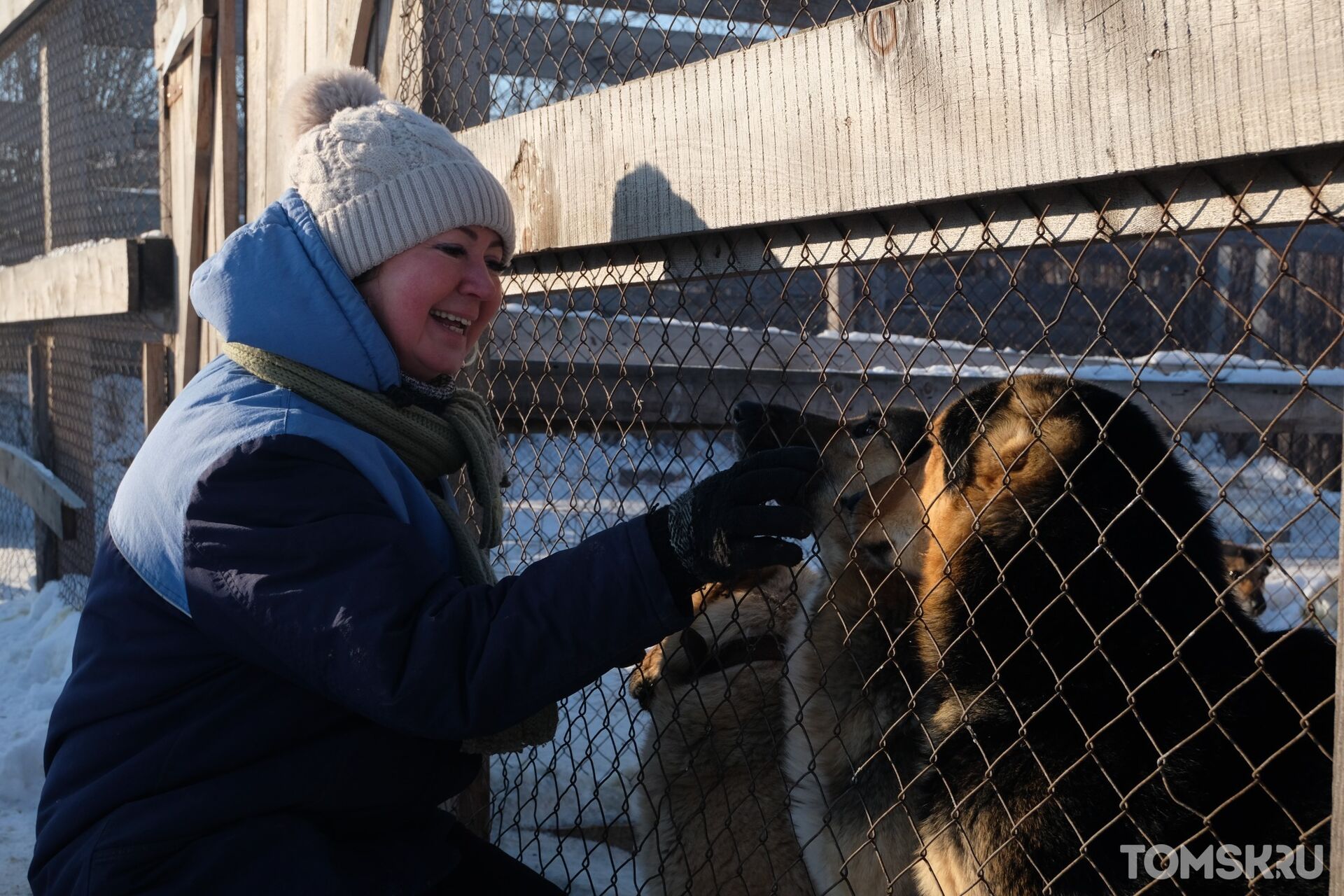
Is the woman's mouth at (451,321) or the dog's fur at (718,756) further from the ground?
the woman's mouth at (451,321)

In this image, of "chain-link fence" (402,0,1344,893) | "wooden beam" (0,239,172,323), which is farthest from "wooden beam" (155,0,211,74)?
"chain-link fence" (402,0,1344,893)

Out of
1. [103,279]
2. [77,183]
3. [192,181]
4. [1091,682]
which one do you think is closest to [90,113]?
[77,183]

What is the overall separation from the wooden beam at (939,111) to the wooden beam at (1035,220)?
Result: 7 cm

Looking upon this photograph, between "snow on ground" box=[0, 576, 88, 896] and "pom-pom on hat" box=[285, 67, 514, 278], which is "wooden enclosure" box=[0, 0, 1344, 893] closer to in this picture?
"pom-pom on hat" box=[285, 67, 514, 278]

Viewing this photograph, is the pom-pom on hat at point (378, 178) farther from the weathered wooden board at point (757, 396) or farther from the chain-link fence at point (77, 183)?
the chain-link fence at point (77, 183)

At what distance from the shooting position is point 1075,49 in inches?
64.5

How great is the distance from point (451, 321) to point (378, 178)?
1.13ft

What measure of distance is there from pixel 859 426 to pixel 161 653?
1.83m

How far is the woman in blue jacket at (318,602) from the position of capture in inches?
68.1

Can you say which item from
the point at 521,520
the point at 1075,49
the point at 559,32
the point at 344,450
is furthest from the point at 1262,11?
the point at 521,520

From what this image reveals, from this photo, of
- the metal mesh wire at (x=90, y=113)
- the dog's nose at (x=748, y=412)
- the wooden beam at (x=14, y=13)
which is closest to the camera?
the dog's nose at (x=748, y=412)

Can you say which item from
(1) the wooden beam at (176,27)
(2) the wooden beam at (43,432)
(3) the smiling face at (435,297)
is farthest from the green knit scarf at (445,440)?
(2) the wooden beam at (43,432)

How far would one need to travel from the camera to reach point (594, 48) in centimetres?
554

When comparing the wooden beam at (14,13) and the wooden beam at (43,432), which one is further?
the wooden beam at (43,432)
